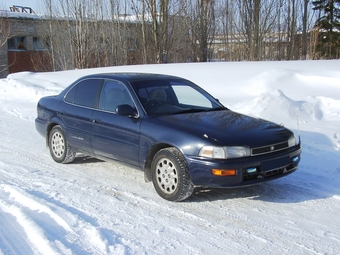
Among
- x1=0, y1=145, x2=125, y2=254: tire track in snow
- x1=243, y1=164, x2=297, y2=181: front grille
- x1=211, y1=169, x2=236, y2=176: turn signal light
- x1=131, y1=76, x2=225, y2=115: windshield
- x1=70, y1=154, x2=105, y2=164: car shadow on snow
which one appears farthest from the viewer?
x1=70, y1=154, x2=105, y2=164: car shadow on snow

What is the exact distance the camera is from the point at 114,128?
5656mm

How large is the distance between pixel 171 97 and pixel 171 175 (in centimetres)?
140

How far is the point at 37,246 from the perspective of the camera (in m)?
3.79

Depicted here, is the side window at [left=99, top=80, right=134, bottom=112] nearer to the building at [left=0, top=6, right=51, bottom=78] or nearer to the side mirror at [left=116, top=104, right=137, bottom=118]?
the side mirror at [left=116, top=104, right=137, bottom=118]

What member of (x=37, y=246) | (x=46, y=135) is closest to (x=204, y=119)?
(x=37, y=246)

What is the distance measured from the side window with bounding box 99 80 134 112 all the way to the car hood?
69 cm

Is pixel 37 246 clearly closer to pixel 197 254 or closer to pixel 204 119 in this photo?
pixel 197 254

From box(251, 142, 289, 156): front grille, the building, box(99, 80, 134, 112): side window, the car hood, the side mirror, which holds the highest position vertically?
the building

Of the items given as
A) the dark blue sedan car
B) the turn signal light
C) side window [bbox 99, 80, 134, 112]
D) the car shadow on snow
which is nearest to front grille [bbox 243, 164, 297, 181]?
the dark blue sedan car

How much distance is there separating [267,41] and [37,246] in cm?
2747

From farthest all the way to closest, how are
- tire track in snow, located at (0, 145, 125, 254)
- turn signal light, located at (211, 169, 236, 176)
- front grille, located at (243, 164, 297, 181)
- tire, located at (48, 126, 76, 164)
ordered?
1. tire, located at (48, 126, 76, 164)
2. front grille, located at (243, 164, 297, 181)
3. turn signal light, located at (211, 169, 236, 176)
4. tire track in snow, located at (0, 145, 125, 254)

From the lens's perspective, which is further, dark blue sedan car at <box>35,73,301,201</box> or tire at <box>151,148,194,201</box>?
tire at <box>151,148,194,201</box>

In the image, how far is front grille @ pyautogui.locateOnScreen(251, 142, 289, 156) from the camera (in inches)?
185

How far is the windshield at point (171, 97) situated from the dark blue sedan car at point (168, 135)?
1 cm
